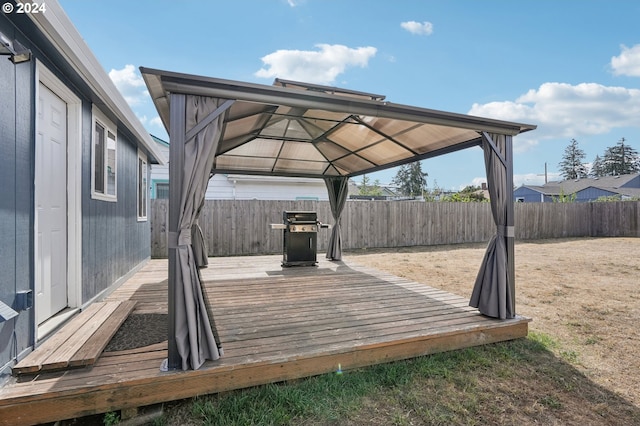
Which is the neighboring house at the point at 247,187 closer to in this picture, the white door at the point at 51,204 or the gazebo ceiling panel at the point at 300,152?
the gazebo ceiling panel at the point at 300,152

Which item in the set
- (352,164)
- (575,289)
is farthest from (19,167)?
(575,289)

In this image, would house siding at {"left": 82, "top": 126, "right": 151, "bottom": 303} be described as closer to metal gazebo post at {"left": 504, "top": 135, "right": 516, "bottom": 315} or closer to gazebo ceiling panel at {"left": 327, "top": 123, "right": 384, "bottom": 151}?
gazebo ceiling panel at {"left": 327, "top": 123, "right": 384, "bottom": 151}

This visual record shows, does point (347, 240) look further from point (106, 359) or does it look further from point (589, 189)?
point (589, 189)

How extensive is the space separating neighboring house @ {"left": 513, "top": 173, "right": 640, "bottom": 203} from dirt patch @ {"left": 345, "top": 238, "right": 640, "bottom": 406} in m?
19.3

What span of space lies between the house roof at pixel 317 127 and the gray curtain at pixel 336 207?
207 mm

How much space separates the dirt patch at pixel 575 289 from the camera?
286 centimetres

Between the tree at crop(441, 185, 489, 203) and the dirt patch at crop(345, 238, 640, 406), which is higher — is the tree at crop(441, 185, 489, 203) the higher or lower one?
the higher one

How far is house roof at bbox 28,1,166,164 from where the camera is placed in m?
2.06

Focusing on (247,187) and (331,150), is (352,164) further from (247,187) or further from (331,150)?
(247,187)

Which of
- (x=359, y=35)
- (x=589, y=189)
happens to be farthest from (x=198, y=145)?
(x=589, y=189)

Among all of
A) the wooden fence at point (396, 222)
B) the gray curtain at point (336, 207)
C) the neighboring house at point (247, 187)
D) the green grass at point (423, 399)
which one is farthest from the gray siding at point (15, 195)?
the neighboring house at point (247, 187)

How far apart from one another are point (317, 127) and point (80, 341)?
3.79 m

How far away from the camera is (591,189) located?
89.0ft

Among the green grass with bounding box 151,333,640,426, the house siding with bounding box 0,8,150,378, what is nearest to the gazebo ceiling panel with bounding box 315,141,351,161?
the house siding with bounding box 0,8,150,378
